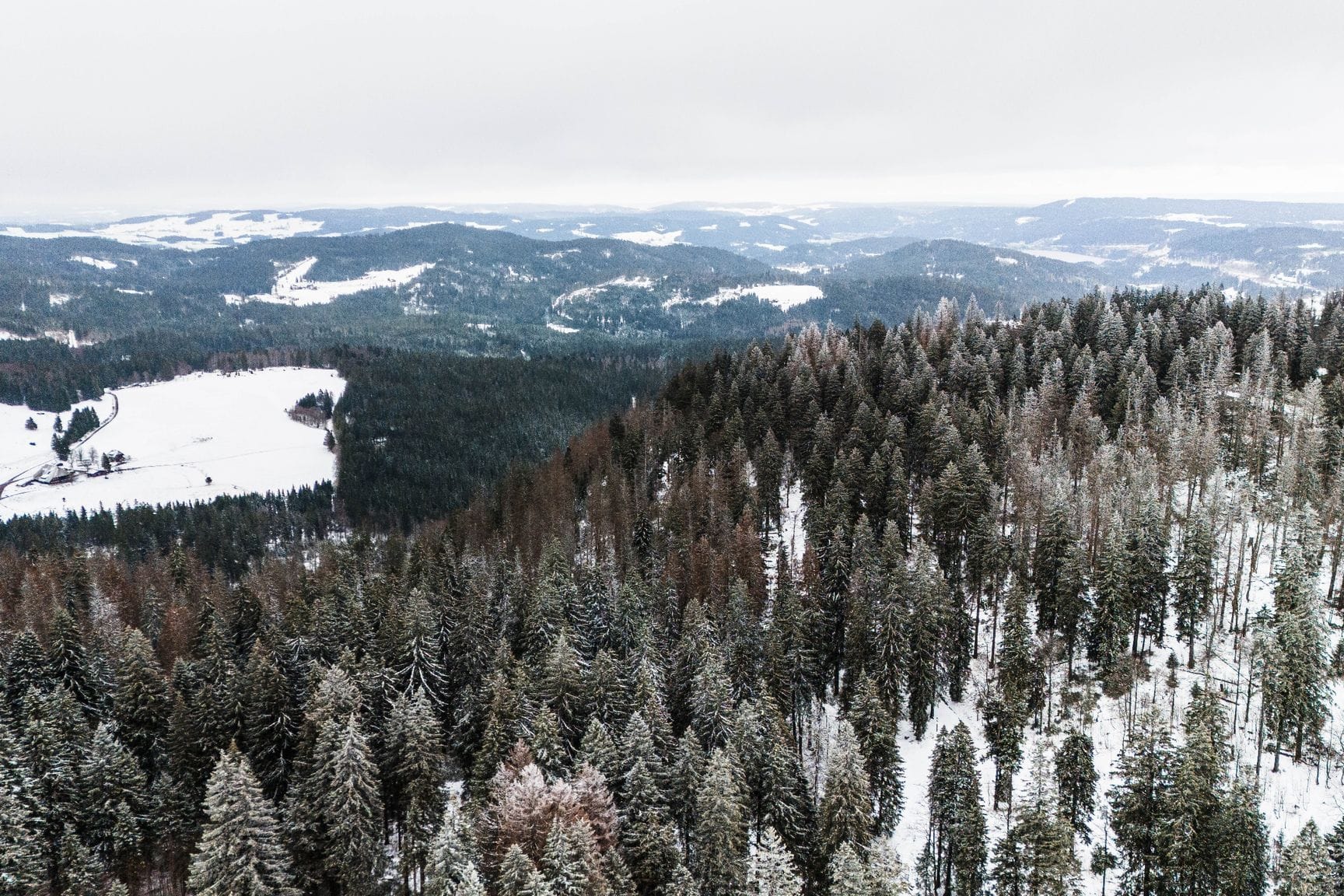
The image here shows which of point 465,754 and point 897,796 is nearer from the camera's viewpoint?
point 897,796

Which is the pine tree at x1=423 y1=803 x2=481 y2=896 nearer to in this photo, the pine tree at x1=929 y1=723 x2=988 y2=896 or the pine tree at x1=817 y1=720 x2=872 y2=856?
the pine tree at x1=817 y1=720 x2=872 y2=856

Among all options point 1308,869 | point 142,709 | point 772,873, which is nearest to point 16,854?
point 142,709

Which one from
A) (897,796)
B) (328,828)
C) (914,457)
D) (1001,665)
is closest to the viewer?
(328,828)

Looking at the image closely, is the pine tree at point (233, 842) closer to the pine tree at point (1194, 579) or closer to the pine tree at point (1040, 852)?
the pine tree at point (1040, 852)

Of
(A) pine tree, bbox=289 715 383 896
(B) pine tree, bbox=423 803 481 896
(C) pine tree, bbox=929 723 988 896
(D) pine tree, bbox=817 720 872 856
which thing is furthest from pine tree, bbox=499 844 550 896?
(C) pine tree, bbox=929 723 988 896

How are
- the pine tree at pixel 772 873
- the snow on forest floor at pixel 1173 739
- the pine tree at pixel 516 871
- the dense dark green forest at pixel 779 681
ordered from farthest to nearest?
the snow on forest floor at pixel 1173 739 → the dense dark green forest at pixel 779 681 → the pine tree at pixel 772 873 → the pine tree at pixel 516 871

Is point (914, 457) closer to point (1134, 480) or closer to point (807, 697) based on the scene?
point (1134, 480)

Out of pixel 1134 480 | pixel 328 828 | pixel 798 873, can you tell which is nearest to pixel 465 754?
pixel 328 828

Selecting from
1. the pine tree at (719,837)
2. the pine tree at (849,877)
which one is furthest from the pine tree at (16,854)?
the pine tree at (849,877)
